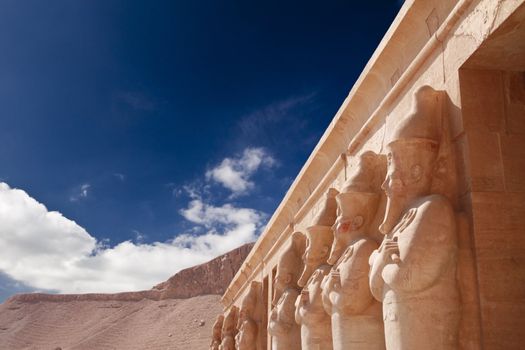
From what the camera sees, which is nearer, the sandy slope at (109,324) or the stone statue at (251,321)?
the stone statue at (251,321)

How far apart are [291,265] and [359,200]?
107 inches

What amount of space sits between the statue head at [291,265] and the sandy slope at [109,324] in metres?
37.1

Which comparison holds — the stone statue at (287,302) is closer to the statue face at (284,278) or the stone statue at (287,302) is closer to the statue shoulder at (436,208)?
the statue face at (284,278)

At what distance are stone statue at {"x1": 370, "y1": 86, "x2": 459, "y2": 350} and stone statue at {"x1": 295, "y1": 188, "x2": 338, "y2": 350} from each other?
1.71 meters

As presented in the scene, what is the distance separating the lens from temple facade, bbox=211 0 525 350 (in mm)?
3316

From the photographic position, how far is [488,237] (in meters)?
3.36

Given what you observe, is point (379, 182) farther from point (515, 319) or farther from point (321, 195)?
point (321, 195)

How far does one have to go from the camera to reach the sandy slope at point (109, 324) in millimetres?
47609

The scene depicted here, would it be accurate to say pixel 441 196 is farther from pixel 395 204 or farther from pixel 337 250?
pixel 337 250

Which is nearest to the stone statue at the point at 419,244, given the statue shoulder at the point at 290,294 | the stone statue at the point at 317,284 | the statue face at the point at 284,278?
the stone statue at the point at 317,284

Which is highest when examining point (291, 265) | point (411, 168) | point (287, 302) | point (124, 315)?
point (124, 315)

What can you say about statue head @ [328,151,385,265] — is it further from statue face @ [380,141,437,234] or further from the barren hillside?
the barren hillside

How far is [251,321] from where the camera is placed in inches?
383

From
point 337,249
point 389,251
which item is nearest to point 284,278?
point 337,249
